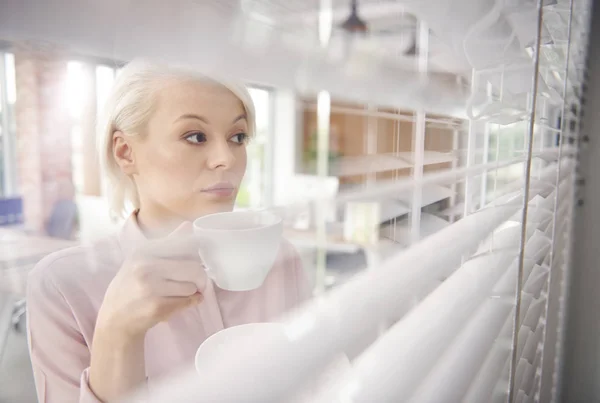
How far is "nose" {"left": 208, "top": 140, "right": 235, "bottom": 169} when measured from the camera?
25cm

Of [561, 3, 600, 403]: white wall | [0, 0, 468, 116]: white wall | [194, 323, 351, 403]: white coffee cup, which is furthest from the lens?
[561, 3, 600, 403]: white wall

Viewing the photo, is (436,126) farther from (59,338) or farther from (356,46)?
(59,338)

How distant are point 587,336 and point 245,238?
87.0 inches

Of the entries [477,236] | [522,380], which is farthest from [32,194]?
[522,380]

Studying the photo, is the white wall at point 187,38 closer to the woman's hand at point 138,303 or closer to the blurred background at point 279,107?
the blurred background at point 279,107

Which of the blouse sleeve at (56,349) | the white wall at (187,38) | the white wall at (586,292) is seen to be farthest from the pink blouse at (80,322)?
the white wall at (586,292)

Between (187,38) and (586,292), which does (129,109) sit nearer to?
(187,38)

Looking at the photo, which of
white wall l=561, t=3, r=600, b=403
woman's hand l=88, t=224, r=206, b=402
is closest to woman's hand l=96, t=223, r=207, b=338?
woman's hand l=88, t=224, r=206, b=402

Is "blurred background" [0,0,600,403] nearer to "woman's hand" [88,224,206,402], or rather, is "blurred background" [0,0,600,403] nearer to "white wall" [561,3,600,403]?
"woman's hand" [88,224,206,402]

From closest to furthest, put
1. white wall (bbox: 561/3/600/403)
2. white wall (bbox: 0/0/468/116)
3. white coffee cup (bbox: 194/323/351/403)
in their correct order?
1. white wall (bbox: 0/0/468/116)
2. white coffee cup (bbox: 194/323/351/403)
3. white wall (bbox: 561/3/600/403)

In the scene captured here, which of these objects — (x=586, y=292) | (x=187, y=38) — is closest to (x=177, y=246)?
(x=187, y=38)

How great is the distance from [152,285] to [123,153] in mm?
77

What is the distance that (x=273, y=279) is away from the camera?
40cm

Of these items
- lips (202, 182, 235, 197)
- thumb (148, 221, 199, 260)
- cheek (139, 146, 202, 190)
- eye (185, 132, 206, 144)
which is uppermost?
eye (185, 132, 206, 144)
